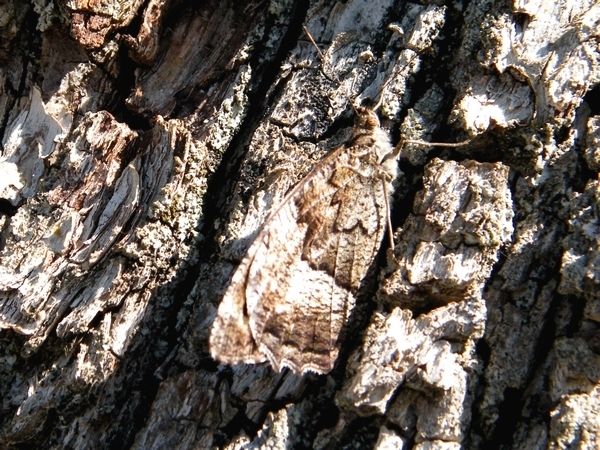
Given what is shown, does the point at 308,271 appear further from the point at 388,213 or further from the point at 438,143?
the point at 438,143

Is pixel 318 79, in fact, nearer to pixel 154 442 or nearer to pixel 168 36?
pixel 168 36

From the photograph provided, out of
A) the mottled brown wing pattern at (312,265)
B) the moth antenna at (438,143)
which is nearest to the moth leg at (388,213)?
the mottled brown wing pattern at (312,265)

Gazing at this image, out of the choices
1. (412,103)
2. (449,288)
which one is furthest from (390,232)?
(412,103)

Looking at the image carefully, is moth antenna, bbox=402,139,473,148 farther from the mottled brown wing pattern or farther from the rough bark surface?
the mottled brown wing pattern

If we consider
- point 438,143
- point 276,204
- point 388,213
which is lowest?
point 276,204

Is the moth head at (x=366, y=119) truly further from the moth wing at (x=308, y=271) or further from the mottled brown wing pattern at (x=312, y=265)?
the moth wing at (x=308, y=271)

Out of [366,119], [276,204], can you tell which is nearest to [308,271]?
[276,204]

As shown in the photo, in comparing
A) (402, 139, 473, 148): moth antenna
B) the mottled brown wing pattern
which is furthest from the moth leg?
(402, 139, 473, 148): moth antenna
